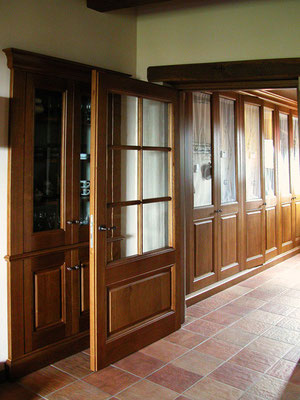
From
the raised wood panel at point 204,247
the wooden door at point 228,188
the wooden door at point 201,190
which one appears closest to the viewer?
the wooden door at point 201,190

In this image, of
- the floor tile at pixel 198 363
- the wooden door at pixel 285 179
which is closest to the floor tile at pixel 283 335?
the floor tile at pixel 198 363

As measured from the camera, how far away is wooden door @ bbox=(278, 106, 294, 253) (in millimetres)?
6562

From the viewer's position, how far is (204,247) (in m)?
4.74

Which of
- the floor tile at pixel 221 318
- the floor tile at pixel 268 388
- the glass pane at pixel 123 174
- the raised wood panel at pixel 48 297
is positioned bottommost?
the floor tile at pixel 268 388

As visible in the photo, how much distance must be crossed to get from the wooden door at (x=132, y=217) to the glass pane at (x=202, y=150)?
102 centimetres

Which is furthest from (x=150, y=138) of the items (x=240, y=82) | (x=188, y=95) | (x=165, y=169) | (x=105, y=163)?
(x=188, y=95)

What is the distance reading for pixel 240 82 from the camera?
3.45 meters

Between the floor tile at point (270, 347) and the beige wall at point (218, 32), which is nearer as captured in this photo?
the beige wall at point (218, 32)

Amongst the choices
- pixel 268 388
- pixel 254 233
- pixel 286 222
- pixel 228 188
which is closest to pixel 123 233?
pixel 268 388

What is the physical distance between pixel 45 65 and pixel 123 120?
69cm

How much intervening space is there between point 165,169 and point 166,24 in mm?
1268

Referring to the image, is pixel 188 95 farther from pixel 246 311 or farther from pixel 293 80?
pixel 246 311

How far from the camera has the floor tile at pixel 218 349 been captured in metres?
3.30

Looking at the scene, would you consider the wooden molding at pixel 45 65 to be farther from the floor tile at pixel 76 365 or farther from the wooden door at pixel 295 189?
the wooden door at pixel 295 189
